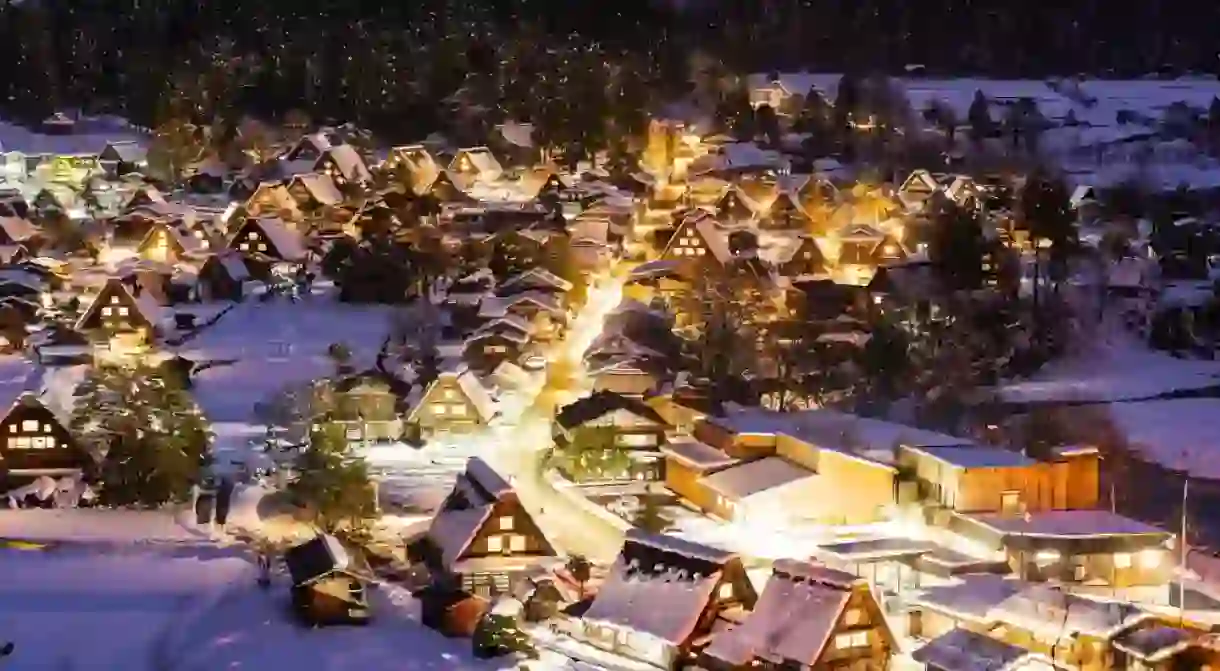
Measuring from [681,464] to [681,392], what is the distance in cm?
140

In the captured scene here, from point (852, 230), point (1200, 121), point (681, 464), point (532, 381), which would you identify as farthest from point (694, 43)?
point (681, 464)

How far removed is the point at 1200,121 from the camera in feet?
85.1

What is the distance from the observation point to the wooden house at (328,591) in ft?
24.4

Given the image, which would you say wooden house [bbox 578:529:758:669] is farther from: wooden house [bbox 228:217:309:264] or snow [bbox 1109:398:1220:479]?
wooden house [bbox 228:217:309:264]

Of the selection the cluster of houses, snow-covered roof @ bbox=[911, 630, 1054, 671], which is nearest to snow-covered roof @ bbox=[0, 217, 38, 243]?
the cluster of houses

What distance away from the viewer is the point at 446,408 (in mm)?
11000

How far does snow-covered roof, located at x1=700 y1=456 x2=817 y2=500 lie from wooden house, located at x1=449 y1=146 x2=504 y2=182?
497 inches

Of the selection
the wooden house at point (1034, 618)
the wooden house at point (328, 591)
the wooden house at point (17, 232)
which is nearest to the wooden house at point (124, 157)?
the wooden house at point (17, 232)

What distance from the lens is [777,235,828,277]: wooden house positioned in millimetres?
16859

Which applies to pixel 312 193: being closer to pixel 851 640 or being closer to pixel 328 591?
pixel 328 591

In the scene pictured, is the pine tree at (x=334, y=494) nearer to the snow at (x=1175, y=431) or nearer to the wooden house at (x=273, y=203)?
the snow at (x=1175, y=431)

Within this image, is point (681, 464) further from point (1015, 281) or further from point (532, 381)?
point (1015, 281)

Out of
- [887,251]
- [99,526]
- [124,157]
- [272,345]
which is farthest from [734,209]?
[99,526]

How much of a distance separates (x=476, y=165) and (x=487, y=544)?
14.5 metres
